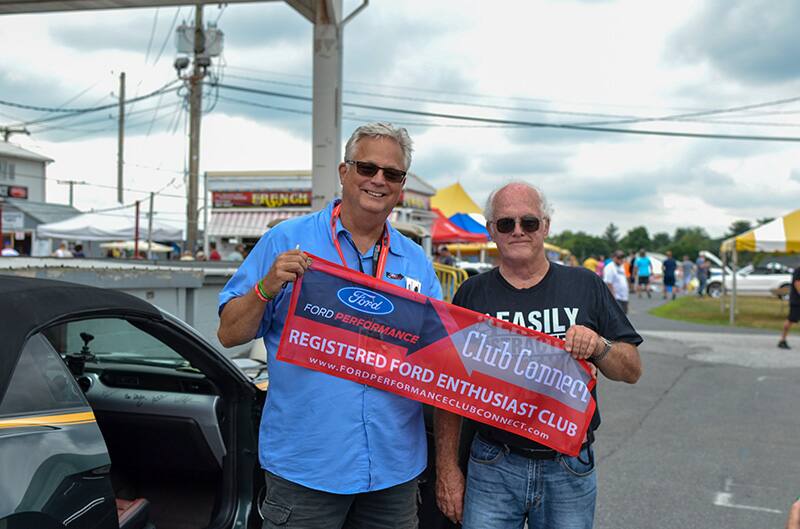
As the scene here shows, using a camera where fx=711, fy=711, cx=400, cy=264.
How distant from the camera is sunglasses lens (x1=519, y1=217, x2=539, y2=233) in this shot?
2.49m

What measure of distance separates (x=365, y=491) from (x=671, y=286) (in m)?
29.6

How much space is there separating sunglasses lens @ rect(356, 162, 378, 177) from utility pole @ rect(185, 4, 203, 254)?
21.5m

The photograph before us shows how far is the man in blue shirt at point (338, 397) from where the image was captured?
7.31 ft

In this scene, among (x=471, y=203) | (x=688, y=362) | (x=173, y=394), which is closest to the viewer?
(x=173, y=394)

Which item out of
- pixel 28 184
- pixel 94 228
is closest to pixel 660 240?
pixel 28 184

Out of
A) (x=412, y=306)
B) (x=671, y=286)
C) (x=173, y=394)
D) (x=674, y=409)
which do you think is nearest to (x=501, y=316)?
(x=412, y=306)

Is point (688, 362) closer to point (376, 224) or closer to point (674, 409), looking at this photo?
point (674, 409)

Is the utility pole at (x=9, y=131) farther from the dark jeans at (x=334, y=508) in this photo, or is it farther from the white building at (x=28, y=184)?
the dark jeans at (x=334, y=508)

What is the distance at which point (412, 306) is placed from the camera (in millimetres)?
2488

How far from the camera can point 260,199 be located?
36.4 meters

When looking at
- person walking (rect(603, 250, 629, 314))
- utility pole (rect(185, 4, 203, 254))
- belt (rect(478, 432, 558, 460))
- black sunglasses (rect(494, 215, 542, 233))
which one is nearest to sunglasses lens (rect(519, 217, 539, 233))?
black sunglasses (rect(494, 215, 542, 233))

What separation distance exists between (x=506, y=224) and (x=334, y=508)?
111 centimetres

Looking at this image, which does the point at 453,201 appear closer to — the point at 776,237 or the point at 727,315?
the point at 727,315

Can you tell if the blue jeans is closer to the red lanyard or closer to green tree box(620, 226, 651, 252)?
the red lanyard
